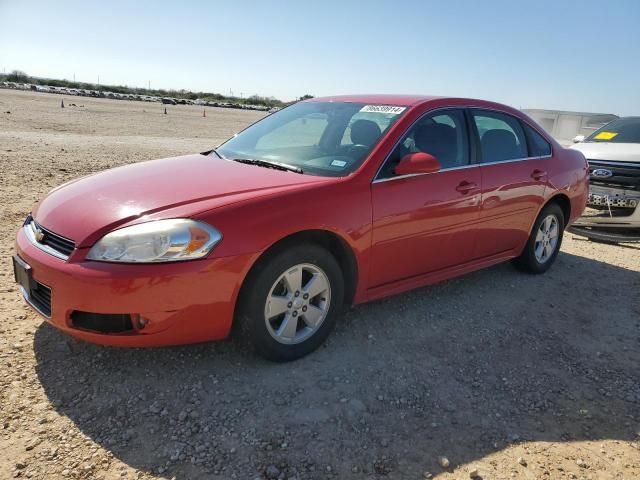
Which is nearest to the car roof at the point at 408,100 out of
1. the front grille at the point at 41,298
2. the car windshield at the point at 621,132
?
the front grille at the point at 41,298

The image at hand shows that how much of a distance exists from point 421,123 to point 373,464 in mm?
2456

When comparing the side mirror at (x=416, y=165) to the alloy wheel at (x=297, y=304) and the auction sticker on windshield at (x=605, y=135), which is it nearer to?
the alloy wheel at (x=297, y=304)

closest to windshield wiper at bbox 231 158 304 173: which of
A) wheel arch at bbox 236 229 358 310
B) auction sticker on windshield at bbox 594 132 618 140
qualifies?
wheel arch at bbox 236 229 358 310

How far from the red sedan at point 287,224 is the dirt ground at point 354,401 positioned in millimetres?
299

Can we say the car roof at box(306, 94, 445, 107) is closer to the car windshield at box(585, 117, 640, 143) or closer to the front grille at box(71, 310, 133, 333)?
the front grille at box(71, 310, 133, 333)

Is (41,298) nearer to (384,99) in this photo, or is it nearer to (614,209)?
(384,99)

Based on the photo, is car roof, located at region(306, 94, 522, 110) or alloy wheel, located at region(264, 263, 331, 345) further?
car roof, located at region(306, 94, 522, 110)

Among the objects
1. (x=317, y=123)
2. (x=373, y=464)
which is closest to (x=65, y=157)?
(x=317, y=123)

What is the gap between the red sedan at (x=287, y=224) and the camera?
110 inches

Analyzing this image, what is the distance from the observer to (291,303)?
325 centimetres

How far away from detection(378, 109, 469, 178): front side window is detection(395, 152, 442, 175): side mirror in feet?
0.25

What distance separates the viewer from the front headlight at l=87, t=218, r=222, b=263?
2.75 meters

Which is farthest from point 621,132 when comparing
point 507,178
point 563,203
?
point 507,178

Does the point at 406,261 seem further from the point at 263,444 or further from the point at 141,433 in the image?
the point at 141,433
